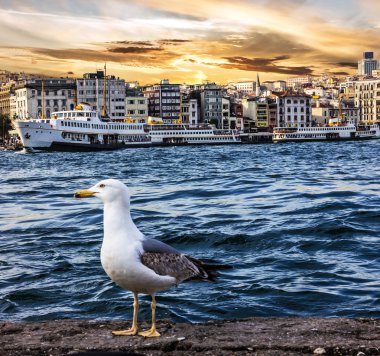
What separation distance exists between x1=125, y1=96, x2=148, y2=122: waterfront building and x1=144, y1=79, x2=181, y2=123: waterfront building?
10.8 feet

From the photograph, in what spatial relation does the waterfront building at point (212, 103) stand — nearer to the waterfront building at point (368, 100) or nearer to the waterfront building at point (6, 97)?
the waterfront building at point (368, 100)

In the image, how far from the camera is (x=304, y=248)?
8.98 m

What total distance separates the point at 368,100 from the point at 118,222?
12522 centimetres

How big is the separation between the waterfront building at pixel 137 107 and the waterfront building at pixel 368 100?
4350 cm

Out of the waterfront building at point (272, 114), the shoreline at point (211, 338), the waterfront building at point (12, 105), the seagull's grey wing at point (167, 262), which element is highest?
the waterfront building at point (12, 105)

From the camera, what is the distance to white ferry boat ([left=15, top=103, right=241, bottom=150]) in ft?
202

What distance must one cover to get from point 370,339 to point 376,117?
4825 inches

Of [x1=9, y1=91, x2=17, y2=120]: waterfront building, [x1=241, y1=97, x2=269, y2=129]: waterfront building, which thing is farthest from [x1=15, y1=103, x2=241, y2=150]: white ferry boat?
[x1=9, y1=91, x2=17, y2=120]: waterfront building

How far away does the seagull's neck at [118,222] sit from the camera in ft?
11.6

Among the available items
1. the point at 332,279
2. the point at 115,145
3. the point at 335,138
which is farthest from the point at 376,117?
the point at 332,279

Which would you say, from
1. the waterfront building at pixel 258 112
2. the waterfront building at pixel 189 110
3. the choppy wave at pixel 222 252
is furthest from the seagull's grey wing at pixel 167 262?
the waterfront building at pixel 258 112

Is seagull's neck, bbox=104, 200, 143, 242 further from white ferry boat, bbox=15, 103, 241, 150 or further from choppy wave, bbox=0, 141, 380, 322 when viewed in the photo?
white ferry boat, bbox=15, 103, 241, 150

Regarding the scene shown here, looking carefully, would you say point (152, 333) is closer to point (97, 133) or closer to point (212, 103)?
point (97, 133)

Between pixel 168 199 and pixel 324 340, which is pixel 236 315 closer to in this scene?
pixel 324 340
